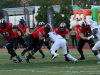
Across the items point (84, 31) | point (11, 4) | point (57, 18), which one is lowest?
point (57, 18)

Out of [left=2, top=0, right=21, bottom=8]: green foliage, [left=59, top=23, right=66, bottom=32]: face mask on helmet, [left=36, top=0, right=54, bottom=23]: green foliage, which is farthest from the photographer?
[left=2, top=0, right=21, bottom=8]: green foliage

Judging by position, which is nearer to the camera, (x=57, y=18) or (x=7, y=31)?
(x=7, y=31)

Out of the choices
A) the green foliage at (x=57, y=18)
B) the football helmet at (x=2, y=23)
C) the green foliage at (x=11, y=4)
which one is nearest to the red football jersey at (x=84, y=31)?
the football helmet at (x=2, y=23)

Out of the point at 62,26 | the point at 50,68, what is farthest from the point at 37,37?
the point at 50,68

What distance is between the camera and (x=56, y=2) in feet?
221

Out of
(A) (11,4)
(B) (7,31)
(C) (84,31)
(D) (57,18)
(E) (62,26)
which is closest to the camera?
(B) (7,31)

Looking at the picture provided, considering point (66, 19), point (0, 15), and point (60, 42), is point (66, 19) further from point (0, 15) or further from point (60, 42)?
point (60, 42)

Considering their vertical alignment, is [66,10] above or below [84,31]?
below

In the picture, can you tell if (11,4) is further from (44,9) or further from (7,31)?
(7,31)

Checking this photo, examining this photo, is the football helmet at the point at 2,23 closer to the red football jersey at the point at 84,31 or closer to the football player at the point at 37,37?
the football player at the point at 37,37

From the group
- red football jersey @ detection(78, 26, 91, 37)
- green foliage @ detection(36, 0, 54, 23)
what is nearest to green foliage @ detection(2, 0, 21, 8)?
green foliage @ detection(36, 0, 54, 23)

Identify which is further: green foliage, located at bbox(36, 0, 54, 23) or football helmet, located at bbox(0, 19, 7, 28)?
green foliage, located at bbox(36, 0, 54, 23)

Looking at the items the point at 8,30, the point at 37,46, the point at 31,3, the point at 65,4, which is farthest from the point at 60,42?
the point at 31,3

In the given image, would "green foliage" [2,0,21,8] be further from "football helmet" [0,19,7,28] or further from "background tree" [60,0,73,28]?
"football helmet" [0,19,7,28]
